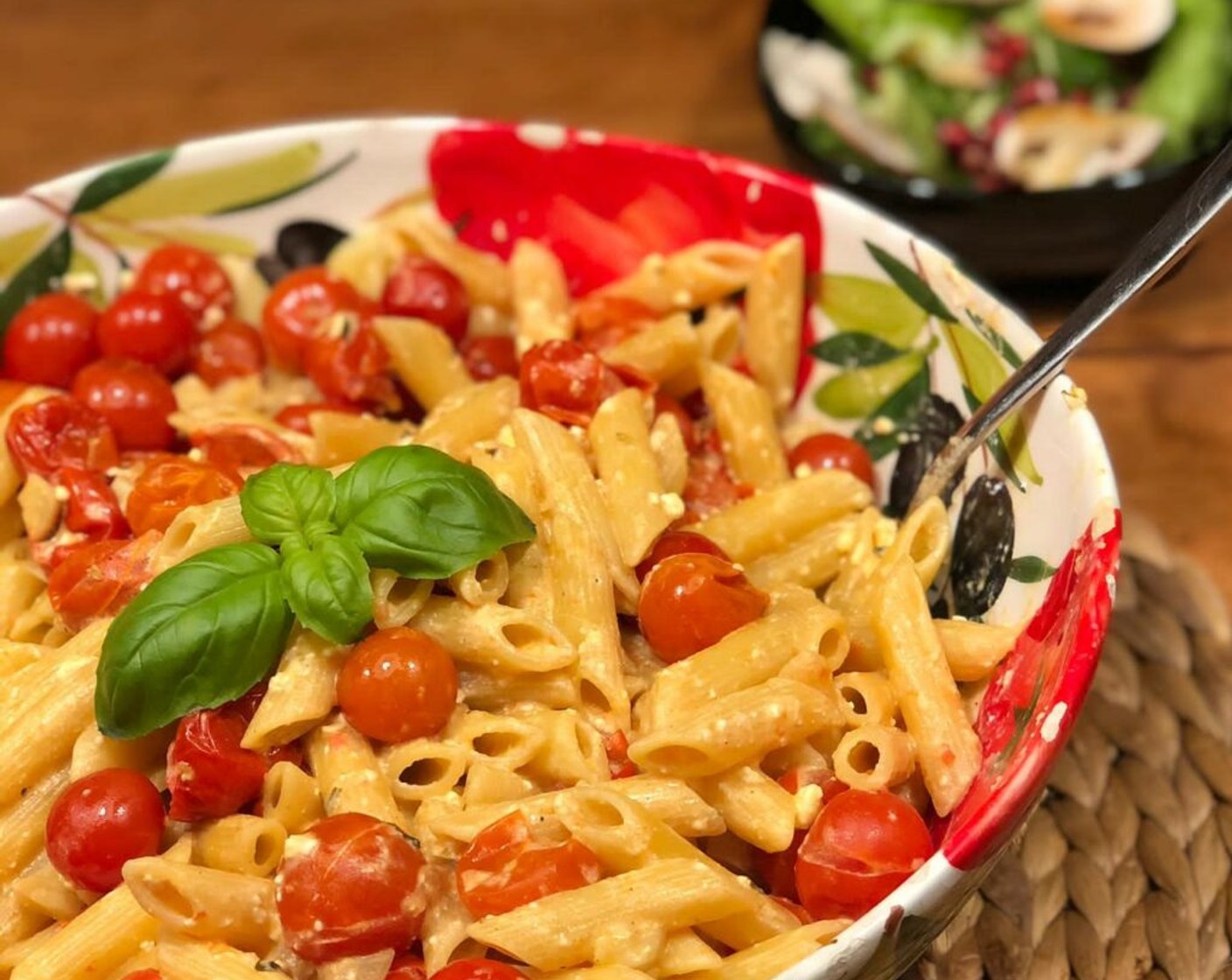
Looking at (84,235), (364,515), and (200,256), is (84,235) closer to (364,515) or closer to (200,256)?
(200,256)

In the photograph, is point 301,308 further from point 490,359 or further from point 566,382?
point 566,382

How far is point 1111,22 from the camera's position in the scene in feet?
9.51

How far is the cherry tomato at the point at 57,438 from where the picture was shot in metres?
1.88

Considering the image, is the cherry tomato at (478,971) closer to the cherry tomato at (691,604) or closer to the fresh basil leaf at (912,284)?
the cherry tomato at (691,604)

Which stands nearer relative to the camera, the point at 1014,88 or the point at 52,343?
the point at 52,343

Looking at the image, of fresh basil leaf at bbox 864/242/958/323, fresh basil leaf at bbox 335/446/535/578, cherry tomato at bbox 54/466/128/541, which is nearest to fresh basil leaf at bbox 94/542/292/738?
fresh basil leaf at bbox 335/446/535/578

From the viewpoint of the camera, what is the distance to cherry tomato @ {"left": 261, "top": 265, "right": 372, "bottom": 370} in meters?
2.11

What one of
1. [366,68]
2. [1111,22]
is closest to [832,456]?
[1111,22]

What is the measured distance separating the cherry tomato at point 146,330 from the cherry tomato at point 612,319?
57cm

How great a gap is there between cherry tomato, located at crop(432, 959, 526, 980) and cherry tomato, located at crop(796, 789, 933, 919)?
0.98 feet

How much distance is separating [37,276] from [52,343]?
131 mm

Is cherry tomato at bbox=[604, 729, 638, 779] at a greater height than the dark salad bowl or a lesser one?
greater

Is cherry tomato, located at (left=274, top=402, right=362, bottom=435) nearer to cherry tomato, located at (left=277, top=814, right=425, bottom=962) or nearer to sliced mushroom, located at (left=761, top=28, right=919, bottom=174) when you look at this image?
cherry tomato, located at (left=277, top=814, right=425, bottom=962)

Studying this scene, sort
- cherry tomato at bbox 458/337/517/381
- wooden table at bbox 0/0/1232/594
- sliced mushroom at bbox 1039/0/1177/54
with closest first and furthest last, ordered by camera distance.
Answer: cherry tomato at bbox 458/337/517/381 < sliced mushroom at bbox 1039/0/1177/54 < wooden table at bbox 0/0/1232/594
